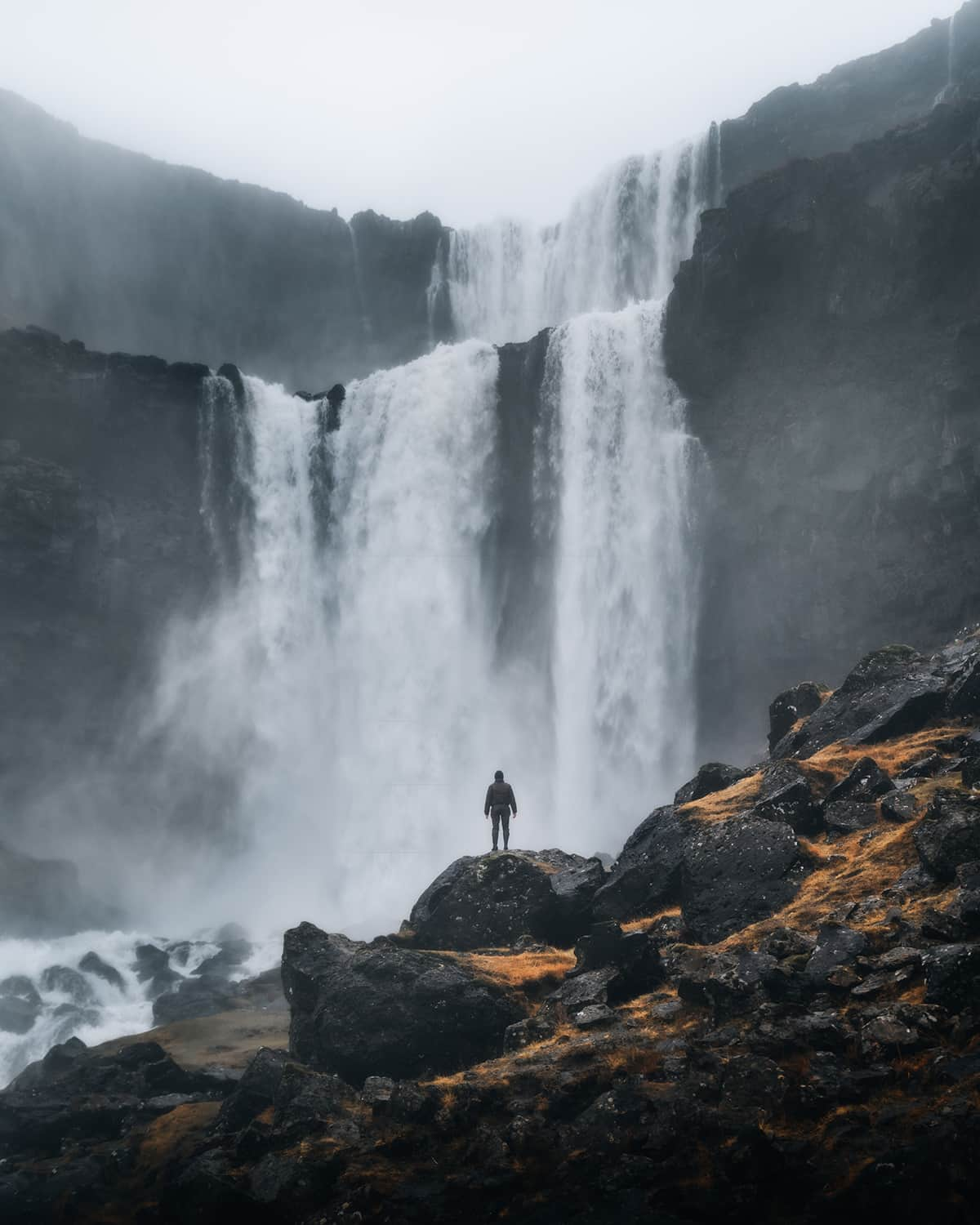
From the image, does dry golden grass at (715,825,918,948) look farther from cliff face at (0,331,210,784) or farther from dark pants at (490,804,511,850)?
cliff face at (0,331,210,784)

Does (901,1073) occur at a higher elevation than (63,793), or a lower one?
lower

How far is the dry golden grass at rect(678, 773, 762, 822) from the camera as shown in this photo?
17.3 metres

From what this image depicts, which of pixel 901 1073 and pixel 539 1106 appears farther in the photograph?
pixel 539 1106

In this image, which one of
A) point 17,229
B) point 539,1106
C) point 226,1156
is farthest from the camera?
point 17,229

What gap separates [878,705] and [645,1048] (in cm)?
1168

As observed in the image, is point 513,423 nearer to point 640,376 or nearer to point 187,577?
point 640,376

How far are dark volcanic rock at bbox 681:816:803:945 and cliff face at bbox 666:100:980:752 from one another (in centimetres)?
3071

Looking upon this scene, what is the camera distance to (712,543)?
4912cm

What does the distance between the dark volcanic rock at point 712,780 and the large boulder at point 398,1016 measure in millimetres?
7626

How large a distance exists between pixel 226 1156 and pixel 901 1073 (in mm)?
8642

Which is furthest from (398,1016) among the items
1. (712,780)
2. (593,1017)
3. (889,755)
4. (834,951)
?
(889,755)

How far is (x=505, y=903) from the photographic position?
1848cm

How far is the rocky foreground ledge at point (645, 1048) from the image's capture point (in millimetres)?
8359

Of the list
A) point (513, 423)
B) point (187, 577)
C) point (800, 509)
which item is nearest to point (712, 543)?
point (800, 509)
